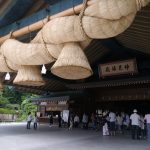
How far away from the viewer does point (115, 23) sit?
3.46m

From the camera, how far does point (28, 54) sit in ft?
14.0

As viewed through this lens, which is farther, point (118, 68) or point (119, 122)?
point (119, 122)

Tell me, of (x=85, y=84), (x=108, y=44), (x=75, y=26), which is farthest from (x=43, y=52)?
(x=85, y=84)

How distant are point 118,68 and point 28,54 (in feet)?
27.7

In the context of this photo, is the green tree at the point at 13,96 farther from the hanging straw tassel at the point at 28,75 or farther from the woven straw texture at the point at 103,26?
the woven straw texture at the point at 103,26

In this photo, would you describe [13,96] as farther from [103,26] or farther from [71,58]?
[103,26]

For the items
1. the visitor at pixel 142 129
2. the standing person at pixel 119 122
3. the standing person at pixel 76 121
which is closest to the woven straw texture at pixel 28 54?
the visitor at pixel 142 129

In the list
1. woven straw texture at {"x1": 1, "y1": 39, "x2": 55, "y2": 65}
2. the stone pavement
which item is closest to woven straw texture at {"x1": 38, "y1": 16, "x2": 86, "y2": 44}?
woven straw texture at {"x1": 1, "y1": 39, "x2": 55, "y2": 65}

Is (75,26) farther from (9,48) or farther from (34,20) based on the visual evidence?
(34,20)

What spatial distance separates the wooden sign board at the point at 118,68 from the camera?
11870 mm

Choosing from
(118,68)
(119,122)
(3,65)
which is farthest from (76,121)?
(3,65)

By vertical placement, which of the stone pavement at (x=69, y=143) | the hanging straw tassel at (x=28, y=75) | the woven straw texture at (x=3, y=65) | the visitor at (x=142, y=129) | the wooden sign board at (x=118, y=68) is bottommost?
the stone pavement at (x=69, y=143)

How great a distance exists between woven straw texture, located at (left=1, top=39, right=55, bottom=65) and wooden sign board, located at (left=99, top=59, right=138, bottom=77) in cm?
801

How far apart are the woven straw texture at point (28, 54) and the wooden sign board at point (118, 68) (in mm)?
8011
